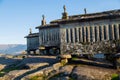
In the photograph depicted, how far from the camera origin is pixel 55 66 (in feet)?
82.9

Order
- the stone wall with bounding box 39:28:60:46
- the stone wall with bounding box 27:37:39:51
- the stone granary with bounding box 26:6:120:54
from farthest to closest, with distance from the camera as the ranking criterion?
the stone wall with bounding box 27:37:39:51
the stone wall with bounding box 39:28:60:46
the stone granary with bounding box 26:6:120:54

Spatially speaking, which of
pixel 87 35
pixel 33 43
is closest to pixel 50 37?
pixel 87 35

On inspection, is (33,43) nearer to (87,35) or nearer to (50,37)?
(50,37)

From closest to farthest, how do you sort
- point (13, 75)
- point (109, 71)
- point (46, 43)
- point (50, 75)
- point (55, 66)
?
point (109, 71) < point (50, 75) < point (55, 66) < point (13, 75) < point (46, 43)

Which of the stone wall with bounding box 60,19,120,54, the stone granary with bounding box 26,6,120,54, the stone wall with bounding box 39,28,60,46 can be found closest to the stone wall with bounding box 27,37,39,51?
the stone wall with bounding box 39,28,60,46

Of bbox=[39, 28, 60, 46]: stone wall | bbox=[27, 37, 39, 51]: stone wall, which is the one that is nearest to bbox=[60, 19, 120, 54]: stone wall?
bbox=[39, 28, 60, 46]: stone wall

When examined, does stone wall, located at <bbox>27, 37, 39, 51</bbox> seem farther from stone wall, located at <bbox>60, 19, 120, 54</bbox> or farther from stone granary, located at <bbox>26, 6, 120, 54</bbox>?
stone wall, located at <bbox>60, 19, 120, 54</bbox>

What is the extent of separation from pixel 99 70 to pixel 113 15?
5958 millimetres

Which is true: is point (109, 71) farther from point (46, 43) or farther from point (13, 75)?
point (46, 43)

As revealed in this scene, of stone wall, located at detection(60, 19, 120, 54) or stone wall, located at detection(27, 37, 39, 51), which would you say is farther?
stone wall, located at detection(27, 37, 39, 51)

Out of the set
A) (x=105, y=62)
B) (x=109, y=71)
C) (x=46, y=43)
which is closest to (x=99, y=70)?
(x=109, y=71)

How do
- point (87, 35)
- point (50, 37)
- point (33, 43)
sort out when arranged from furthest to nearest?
point (33, 43) < point (50, 37) < point (87, 35)

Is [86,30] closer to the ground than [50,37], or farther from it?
farther from it

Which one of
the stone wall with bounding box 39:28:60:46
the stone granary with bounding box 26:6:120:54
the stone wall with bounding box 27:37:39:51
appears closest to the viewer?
the stone granary with bounding box 26:6:120:54
